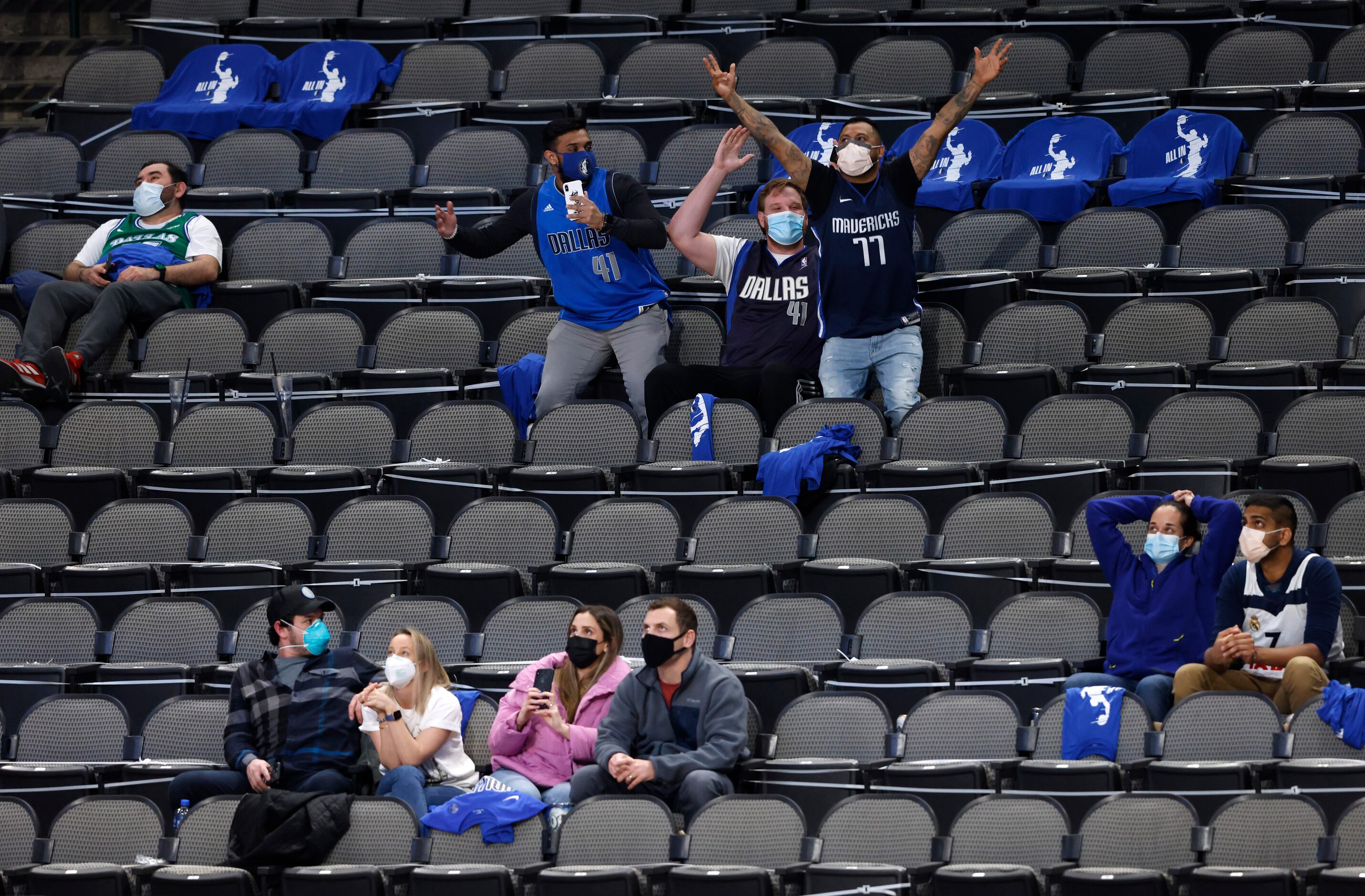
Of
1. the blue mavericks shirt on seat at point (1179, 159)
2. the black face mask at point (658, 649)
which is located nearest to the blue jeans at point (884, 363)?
the blue mavericks shirt on seat at point (1179, 159)

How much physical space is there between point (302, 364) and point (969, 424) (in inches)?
114

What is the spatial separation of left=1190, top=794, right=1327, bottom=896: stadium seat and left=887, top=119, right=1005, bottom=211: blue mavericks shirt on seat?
415cm

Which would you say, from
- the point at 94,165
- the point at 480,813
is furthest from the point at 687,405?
the point at 94,165

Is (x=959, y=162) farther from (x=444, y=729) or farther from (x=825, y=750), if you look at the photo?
(x=444, y=729)

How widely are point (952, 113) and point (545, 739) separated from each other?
10.1 ft

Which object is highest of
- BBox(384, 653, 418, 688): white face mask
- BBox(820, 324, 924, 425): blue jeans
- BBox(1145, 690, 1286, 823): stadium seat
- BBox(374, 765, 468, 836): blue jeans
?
BBox(820, 324, 924, 425): blue jeans

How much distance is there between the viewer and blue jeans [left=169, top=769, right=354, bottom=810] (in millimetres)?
5879

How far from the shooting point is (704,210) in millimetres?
7746

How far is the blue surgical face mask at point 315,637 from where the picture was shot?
611cm

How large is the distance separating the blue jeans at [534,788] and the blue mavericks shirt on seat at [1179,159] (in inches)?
161

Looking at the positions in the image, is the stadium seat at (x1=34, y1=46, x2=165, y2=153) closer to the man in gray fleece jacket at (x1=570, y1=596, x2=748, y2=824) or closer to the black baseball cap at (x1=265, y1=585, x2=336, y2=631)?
the black baseball cap at (x1=265, y1=585, x2=336, y2=631)

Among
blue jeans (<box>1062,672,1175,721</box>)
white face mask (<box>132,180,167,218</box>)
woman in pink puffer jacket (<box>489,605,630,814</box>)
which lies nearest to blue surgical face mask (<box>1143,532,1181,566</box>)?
blue jeans (<box>1062,672,1175,721</box>)

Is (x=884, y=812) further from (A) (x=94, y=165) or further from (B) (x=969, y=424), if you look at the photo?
(A) (x=94, y=165)

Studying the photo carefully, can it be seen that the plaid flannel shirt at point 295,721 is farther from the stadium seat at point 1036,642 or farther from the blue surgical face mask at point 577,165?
the blue surgical face mask at point 577,165
